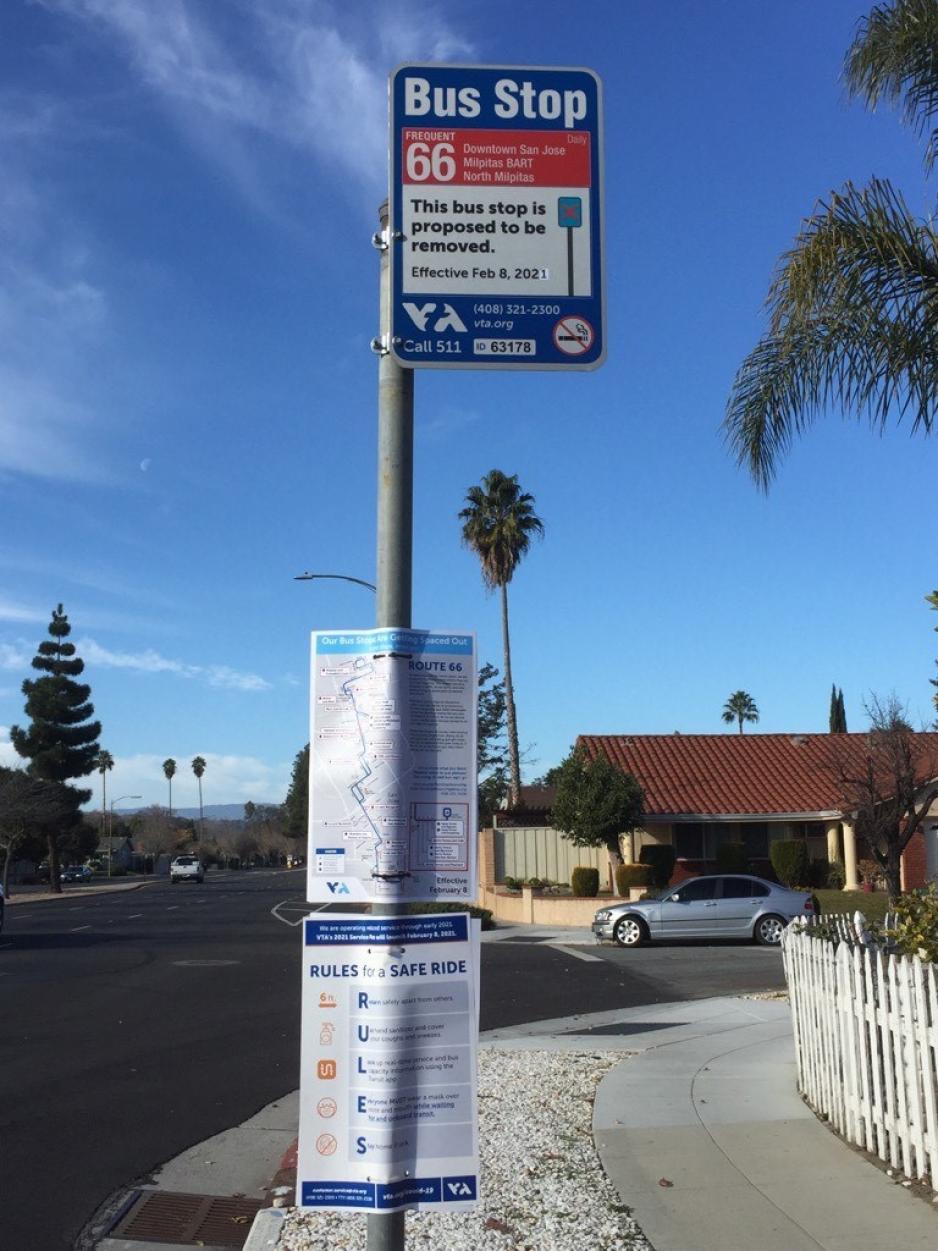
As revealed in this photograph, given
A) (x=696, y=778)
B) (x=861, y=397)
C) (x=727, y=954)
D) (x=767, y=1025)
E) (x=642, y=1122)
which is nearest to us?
(x=642, y=1122)

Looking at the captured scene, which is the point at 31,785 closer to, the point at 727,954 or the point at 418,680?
the point at 727,954

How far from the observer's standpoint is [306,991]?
378 cm

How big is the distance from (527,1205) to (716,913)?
17762 millimetres

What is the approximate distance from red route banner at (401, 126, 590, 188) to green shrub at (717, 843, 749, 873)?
30.4 metres

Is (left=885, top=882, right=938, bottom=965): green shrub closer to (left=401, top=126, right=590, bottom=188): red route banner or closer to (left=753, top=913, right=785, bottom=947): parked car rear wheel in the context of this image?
(left=401, top=126, right=590, bottom=188): red route banner

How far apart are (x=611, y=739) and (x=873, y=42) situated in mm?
30028

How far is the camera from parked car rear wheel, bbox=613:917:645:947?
2366 cm

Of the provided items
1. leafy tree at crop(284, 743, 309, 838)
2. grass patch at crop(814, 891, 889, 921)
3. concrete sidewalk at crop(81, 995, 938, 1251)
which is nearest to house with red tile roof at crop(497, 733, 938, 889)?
grass patch at crop(814, 891, 889, 921)

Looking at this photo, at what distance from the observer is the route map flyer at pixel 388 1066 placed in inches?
146

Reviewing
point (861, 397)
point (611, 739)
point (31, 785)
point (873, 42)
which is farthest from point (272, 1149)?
point (31, 785)

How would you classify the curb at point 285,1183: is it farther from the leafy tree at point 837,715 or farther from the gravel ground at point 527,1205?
the leafy tree at point 837,715

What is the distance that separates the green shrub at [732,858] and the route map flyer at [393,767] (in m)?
30.3

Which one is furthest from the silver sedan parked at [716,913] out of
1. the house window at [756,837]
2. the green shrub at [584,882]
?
the house window at [756,837]

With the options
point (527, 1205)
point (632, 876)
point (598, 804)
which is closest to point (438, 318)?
point (527, 1205)
